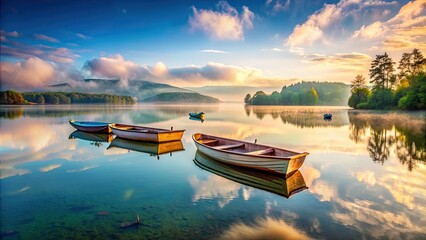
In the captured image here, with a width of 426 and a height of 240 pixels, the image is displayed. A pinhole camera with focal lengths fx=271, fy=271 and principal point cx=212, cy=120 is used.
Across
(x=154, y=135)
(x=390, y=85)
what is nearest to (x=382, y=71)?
(x=390, y=85)

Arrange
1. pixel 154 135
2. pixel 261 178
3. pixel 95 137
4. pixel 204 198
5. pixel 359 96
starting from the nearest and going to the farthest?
pixel 204 198
pixel 261 178
pixel 154 135
pixel 95 137
pixel 359 96

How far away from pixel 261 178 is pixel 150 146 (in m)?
12.6

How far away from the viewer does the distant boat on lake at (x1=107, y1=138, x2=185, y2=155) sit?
71.6 ft

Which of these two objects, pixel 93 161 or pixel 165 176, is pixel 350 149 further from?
pixel 93 161

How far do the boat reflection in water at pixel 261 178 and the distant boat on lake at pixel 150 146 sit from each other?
5.85 m

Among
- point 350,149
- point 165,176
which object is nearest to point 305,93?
point 350,149

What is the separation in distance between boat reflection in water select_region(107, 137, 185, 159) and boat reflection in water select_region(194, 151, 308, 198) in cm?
573

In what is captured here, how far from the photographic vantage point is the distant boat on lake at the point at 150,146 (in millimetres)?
21812

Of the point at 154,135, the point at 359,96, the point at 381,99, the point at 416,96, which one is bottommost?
the point at 154,135

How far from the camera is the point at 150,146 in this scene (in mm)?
23500

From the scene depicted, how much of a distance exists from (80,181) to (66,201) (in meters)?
2.93

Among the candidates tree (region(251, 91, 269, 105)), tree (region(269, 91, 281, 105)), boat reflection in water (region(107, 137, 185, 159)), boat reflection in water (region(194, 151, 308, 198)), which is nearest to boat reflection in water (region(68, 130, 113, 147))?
boat reflection in water (region(107, 137, 185, 159))

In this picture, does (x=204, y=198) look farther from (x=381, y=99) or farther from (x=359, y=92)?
(x=359, y=92)

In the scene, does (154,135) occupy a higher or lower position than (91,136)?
higher
